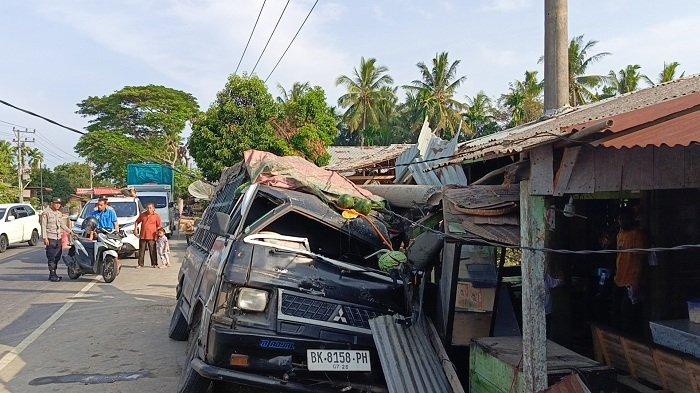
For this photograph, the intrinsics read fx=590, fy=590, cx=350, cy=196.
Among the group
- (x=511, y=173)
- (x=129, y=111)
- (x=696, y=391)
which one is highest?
(x=129, y=111)

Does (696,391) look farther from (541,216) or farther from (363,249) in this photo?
(363,249)

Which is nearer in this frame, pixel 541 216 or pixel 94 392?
pixel 541 216

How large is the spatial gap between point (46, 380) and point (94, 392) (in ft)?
2.40

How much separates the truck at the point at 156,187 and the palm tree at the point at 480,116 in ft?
58.5

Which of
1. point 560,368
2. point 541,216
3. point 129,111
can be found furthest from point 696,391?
point 129,111

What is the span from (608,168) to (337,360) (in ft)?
7.69

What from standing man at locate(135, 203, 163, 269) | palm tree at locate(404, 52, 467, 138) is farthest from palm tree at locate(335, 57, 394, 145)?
standing man at locate(135, 203, 163, 269)

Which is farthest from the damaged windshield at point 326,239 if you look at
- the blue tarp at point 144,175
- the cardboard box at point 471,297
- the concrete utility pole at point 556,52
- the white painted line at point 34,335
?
the blue tarp at point 144,175

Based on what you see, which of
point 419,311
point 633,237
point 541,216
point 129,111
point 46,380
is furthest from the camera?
point 129,111

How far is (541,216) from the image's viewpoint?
12.6ft

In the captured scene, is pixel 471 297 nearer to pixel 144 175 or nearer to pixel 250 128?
pixel 250 128

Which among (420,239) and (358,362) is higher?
(420,239)

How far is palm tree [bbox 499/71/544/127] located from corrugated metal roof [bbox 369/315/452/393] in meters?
27.0

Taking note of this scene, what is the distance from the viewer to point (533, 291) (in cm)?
388
